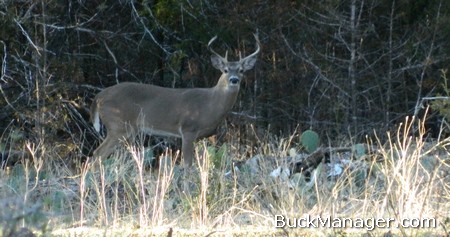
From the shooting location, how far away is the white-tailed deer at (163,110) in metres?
14.3

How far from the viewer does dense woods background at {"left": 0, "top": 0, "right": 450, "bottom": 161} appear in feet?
52.2

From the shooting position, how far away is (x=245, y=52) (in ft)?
55.5

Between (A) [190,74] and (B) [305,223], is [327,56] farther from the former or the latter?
(B) [305,223]

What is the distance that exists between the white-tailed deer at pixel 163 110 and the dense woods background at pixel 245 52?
136cm

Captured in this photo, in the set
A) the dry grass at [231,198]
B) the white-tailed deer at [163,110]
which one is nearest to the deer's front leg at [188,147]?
the white-tailed deer at [163,110]

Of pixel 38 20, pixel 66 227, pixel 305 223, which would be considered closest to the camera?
pixel 305 223

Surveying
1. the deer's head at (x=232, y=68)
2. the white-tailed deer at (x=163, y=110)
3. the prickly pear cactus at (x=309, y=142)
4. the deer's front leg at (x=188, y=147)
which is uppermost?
the deer's head at (x=232, y=68)

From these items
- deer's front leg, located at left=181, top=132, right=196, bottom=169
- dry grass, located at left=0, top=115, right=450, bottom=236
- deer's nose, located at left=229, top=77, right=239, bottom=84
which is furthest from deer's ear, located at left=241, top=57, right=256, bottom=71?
dry grass, located at left=0, top=115, right=450, bottom=236

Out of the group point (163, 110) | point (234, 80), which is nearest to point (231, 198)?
point (234, 80)

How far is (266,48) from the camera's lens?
A: 55.5 ft

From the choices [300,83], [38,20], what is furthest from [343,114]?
[38,20]

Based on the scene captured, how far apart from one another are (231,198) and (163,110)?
5422 millimetres

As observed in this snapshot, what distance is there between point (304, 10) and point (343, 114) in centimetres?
161

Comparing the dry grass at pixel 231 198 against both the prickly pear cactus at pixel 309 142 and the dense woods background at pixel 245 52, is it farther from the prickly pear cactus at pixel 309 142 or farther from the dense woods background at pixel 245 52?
the dense woods background at pixel 245 52
